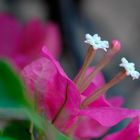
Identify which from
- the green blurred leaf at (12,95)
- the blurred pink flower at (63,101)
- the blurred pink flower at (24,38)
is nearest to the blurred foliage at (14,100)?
the green blurred leaf at (12,95)

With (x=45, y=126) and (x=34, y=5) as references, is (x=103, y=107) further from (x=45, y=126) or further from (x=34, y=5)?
(x=34, y=5)

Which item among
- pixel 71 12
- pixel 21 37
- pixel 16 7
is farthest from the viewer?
pixel 16 7

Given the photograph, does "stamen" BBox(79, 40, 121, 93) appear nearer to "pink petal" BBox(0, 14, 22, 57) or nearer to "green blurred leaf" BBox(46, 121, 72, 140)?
"green blurred leaf" BBox(46, 121, 72, 140)

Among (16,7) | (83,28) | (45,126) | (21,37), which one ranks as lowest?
(45,126)

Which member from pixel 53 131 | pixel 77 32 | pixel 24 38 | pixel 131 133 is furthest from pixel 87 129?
pixel 77 32

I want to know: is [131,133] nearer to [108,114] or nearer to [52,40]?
[108,114]

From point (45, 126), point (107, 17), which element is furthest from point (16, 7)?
point (45, 126)

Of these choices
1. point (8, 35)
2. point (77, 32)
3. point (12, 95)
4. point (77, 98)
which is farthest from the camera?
point (77, 32)

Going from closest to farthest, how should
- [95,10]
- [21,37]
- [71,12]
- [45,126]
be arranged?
[45,126] → [21,37] → [71,12] → [95,10]
